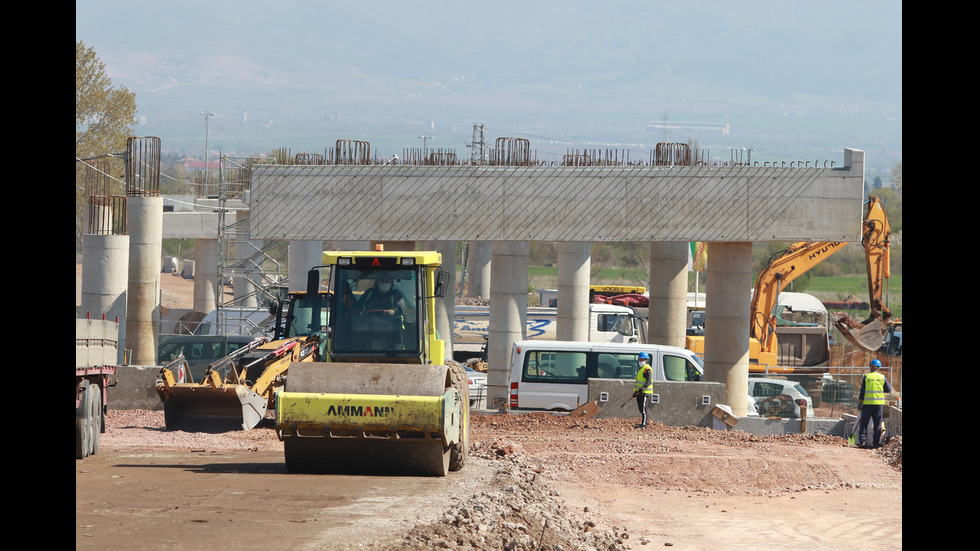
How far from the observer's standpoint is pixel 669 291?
33.0m

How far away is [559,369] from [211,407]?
27.0 feet

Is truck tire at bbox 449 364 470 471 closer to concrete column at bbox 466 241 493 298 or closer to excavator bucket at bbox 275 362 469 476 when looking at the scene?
excavator bucket at bbox 275 362 469 476

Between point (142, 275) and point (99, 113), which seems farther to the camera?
point (99, 113)

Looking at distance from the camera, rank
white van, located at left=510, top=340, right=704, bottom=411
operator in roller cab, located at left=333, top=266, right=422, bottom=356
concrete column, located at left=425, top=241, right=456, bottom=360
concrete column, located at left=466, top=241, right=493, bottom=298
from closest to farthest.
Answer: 1. operator in roller cab, located at left=333, top=266, right=422, bottom=356
2. white van, located at left=510, top=340, right=704, bottom=411
3. concrete column, located at left=425, top=241, right=456, bottom=360
4. concrete column, located at left=466, top=241, right=493, bottom=298

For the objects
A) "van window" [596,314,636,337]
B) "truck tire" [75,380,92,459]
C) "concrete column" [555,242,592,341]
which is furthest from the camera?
"van window" [596,314,636,337]

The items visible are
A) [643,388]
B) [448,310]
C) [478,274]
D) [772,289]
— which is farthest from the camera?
[478,274]

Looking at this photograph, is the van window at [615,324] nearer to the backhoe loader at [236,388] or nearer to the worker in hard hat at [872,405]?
the worker in hard hat at [872,405]

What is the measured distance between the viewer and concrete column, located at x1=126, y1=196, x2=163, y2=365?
33000 mm

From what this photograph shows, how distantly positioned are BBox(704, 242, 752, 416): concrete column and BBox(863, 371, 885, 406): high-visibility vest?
5.88 m

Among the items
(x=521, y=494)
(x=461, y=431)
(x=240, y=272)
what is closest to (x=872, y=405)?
(x=461, y=431)

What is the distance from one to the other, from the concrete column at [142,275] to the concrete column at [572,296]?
13.3m

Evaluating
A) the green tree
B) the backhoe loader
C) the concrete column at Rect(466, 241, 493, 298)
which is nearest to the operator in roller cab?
the backhoe loader

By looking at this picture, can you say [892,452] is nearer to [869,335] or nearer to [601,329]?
[869,335]
